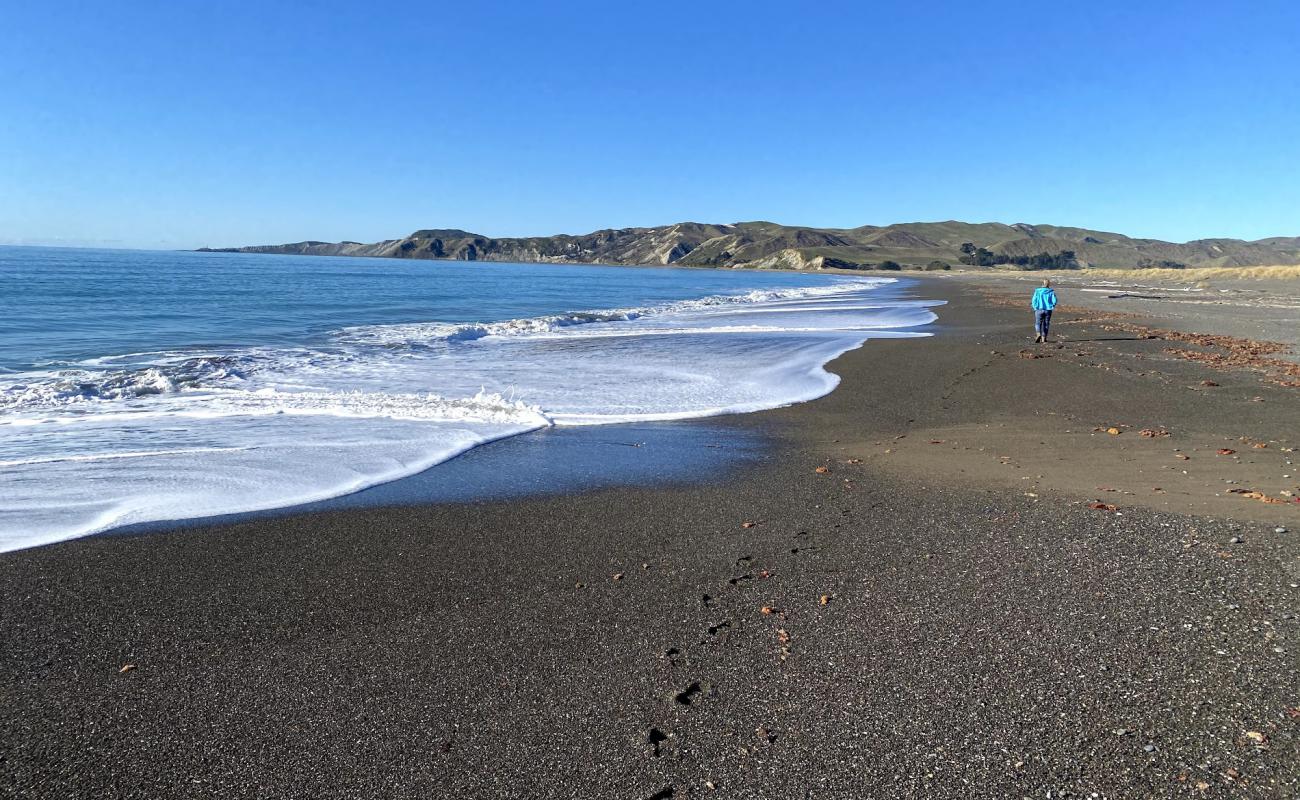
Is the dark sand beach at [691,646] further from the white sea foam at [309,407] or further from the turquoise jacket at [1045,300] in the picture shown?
the turquoise jacket at [1045,300]

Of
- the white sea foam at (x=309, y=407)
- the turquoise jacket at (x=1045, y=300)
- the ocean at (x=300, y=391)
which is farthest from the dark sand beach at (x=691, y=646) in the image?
the turquoise jacket at (x=1045, y=300)

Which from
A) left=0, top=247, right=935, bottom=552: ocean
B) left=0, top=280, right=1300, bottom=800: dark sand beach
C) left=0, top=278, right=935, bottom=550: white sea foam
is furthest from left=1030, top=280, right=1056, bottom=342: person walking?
left=0, top=280, right=1300, bottom=800: dark sand beach

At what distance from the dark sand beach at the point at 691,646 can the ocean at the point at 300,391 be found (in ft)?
4.69

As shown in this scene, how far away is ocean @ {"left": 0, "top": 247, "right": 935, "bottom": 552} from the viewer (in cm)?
684

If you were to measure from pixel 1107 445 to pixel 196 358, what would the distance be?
57.3 feet

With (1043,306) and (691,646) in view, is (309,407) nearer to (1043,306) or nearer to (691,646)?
(691,646)

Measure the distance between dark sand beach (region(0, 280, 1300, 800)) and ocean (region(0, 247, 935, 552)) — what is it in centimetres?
143

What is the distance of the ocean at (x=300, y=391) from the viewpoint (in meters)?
6.84

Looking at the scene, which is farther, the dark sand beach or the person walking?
the person walking

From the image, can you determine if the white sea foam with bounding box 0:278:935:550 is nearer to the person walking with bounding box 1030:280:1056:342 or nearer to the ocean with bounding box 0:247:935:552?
the ocean with bounding box 0:247:935:552

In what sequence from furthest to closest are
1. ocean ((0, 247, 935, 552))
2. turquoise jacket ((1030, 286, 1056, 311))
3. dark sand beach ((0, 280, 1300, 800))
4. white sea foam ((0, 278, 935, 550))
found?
turquoise jacket ((1030, 286, 1056, 311)), ocean ((0, 247, 935, 552)), white sea foam ((0, 278, 935, 550)), dark sand beach ((0, 280, 1300, 800))

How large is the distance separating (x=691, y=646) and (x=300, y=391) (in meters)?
10.5

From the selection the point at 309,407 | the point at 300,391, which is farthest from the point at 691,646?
the point at 300,391

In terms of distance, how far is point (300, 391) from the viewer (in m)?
12.2
